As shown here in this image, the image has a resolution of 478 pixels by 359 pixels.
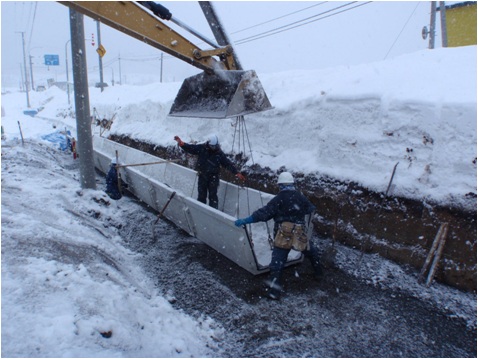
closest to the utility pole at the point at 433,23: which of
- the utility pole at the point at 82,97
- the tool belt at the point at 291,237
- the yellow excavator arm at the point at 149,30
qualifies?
the yellow excavator arm at the point at 149,30

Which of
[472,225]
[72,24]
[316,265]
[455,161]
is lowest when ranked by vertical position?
[316,265]

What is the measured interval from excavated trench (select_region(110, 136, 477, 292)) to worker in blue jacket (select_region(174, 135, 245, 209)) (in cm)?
157

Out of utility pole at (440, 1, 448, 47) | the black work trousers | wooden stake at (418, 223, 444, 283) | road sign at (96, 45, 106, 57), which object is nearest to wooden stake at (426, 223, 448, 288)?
wooden stake at (418, 223, 444, 283)

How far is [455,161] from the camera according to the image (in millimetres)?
4629

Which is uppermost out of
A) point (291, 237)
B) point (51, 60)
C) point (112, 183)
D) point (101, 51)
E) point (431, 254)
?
point (51, 60)

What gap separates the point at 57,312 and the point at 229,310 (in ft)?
6.52

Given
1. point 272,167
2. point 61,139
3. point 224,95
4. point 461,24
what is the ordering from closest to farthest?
point 224,95 → point 272,167 → point 461,24 → point 61,139

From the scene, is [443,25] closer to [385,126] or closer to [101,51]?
[385,126]

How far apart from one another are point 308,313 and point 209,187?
3469 millimetres

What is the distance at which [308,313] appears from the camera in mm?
4070

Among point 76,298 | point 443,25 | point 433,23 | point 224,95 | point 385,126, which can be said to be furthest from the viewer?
point 433,23

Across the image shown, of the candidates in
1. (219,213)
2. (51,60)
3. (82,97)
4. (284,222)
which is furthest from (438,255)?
(51,60)

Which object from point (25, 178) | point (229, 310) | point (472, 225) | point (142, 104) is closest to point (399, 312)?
point (472, 225)

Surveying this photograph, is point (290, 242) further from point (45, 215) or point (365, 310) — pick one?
point (45, 215)
